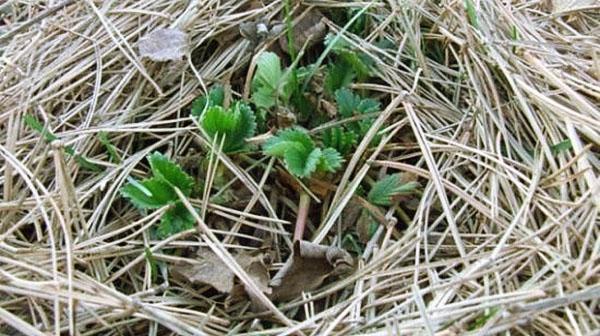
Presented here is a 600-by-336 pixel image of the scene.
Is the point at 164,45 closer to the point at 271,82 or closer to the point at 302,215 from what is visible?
the point at 271,82

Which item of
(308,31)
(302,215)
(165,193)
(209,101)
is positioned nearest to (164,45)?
(209,101)

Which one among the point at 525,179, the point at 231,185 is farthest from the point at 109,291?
the point at 525,179

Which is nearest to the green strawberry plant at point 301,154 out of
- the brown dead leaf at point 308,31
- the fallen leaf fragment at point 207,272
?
the fallen leaf fragment at point 207,272

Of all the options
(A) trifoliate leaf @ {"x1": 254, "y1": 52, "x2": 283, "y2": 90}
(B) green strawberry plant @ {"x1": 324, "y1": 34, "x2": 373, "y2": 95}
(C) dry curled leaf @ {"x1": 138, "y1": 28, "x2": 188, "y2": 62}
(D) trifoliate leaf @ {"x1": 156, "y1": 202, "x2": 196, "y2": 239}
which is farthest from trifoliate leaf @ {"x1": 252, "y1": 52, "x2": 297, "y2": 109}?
(D) trifoliate leaf @ {"x1": 156, "y1": 202, "x2": 196, "y2": 239}

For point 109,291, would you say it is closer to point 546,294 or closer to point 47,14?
point 546,294

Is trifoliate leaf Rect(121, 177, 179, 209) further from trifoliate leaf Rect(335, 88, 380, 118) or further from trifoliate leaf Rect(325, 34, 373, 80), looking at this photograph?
trifoliate leaf Rect(325, 34, 373, 80)
